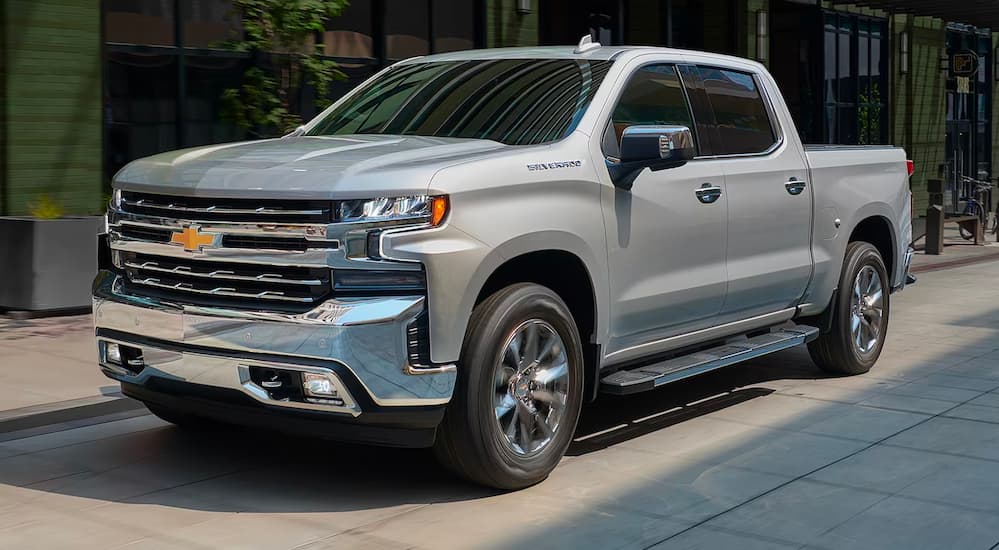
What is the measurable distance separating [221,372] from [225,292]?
1.09 ft

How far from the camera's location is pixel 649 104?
6.66m

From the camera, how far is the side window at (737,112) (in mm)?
7199

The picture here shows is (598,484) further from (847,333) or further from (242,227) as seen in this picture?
(847,333)

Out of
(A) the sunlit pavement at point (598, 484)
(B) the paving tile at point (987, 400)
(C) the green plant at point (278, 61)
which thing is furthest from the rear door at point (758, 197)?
(C) the green plant at point (278, 61)

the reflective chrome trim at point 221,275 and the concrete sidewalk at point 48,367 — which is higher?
the reflective chrome trim at point 221,275

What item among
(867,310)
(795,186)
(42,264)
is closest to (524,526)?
(795,186)

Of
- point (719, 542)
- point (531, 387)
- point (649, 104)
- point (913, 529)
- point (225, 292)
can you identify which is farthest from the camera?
point (649, 104)

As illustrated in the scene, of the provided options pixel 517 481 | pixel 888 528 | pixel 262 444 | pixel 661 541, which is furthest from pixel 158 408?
pixel 888 528

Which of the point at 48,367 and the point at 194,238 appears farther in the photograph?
the point at 48,367

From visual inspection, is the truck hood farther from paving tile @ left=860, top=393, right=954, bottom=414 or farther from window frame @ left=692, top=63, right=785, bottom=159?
paving tile @ left=860, top=393, right=954, bottom=414

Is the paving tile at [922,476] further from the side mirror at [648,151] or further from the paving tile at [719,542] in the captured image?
the side mirror at [648,151]

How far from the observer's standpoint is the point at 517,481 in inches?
220

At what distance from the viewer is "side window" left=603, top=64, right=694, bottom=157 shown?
636cm

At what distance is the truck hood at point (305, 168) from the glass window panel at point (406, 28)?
418 inches
